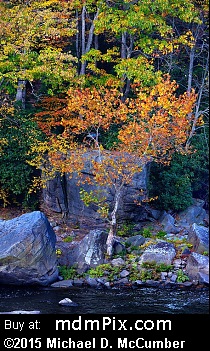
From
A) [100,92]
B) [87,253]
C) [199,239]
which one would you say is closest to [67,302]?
[87,253]

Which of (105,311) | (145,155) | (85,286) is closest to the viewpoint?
(105,311)

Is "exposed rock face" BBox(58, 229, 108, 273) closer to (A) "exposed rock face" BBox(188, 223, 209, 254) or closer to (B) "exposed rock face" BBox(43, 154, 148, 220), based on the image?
(B) "exposed rock face" BBox(43, 154, 148, 220)

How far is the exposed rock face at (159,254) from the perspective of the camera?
72.7 feet

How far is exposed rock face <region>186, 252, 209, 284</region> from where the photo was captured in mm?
20906

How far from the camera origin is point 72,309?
18328 mm

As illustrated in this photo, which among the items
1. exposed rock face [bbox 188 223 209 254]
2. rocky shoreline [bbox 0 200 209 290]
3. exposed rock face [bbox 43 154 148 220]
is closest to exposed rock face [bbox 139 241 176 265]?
rocky shoreline [bbox 0 200 209 290]

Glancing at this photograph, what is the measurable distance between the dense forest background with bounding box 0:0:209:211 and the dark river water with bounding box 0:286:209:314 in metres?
5.20

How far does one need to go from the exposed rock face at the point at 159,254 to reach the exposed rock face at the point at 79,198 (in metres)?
2.77

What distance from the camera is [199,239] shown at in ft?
74.1

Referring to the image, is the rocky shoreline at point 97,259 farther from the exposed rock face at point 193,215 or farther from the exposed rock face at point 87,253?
the exposed rock face at point 193,215
